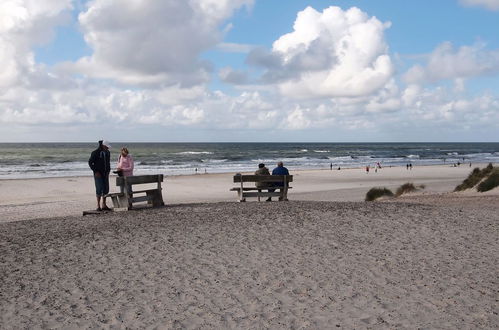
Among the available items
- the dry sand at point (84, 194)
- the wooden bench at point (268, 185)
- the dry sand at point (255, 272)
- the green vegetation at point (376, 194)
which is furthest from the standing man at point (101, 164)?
the green vegetation at point (376, 194)

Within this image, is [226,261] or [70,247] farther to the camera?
[70,247]

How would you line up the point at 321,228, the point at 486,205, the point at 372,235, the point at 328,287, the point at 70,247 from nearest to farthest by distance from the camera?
the point at 328,287, the point at 70,247, the point at 372,235, the point at 321,228, the point at 486,205

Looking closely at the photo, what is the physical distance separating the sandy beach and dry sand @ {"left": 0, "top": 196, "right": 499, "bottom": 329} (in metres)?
0.02

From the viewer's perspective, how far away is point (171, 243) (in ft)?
30.1

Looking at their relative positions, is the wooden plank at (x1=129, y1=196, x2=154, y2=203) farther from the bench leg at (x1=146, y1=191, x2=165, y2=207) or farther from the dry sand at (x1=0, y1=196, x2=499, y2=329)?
the dry sand at (x1=0, y1=196, x2=499, y2=329)

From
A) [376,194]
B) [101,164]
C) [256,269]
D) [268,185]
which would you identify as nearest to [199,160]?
[376,194]

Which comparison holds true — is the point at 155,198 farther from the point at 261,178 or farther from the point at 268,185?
the point at 268,185

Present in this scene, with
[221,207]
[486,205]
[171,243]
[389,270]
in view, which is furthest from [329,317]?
[486,205]

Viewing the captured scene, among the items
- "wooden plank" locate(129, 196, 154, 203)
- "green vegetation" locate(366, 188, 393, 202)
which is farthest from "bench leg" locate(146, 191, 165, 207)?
"green vegetation" locate(366, 188, 393, 202)

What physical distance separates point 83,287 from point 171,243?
8.24ft

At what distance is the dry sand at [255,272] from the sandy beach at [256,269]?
0.07 ft

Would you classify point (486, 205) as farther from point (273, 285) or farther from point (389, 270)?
point (273, 285)

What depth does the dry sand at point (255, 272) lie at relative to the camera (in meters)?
5.73

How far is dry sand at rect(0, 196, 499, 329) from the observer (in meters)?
5.73
